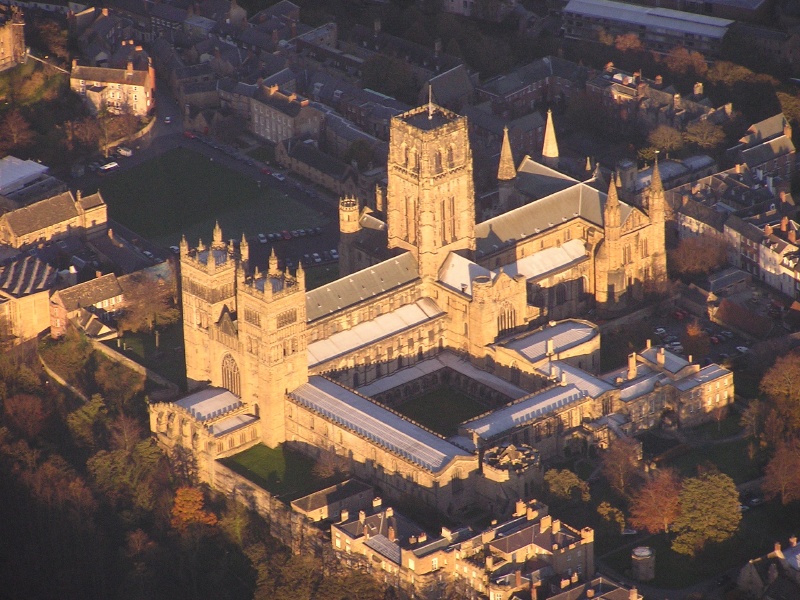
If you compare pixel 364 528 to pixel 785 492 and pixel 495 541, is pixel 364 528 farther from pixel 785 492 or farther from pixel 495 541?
pixel 785 492

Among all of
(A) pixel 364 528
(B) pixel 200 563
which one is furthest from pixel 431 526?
(B) pixel 200 563

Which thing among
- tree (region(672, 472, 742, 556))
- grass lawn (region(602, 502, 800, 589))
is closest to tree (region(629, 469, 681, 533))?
tree (region(672, 472, 742, 556))

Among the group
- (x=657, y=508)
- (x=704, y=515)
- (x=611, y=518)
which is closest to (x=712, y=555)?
(x=704, y=515)

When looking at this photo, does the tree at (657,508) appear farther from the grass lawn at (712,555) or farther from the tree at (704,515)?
the grass lawn at (712,555)

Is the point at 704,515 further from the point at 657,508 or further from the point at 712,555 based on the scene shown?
the point at 657,508

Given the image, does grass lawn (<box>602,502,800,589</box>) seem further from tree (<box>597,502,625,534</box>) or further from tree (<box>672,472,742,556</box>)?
tree (<box>597,502,625,534</box>)

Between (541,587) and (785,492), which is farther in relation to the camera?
(785,492)
